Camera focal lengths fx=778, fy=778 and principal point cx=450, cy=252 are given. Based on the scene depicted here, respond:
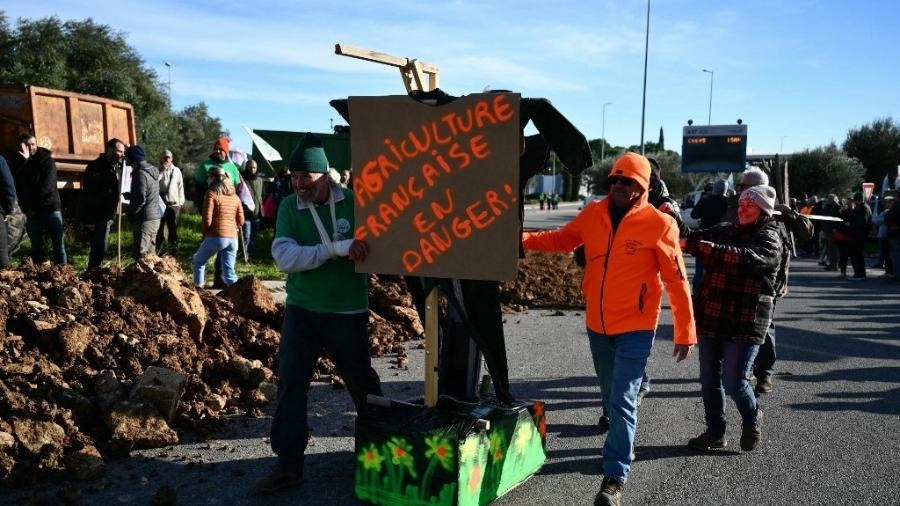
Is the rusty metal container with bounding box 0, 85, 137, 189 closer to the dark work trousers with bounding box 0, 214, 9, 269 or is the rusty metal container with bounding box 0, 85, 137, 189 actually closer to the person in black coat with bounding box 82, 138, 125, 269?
the person in black coat with bounding box 82, 138, 125, 269

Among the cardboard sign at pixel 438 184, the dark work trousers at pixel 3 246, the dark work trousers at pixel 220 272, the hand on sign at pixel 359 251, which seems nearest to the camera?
the cardboard sign at pixel 438 184

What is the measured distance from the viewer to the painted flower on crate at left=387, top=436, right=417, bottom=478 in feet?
12.6

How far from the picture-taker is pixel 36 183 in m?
9.50

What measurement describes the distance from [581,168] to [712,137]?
109ft

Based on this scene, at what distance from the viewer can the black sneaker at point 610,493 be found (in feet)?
13.1

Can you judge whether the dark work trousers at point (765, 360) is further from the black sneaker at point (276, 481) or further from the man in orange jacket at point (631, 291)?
the black sneaker at point (276, 481)

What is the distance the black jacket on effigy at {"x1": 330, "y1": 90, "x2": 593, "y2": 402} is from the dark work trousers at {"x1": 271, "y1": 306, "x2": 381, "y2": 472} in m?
0.45

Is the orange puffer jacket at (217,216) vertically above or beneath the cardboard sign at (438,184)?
beneath

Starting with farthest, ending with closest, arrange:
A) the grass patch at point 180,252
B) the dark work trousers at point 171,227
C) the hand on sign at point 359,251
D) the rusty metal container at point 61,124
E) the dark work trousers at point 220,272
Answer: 1. the rusty metal container at point 61,124
2. the dark work trousers at point 171,227
3. the grass patch at point 180,252
4. the dark work trousers at point 220,272
5. the hand on sign at point 359,251

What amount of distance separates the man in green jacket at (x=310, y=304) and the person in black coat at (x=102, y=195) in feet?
22.2

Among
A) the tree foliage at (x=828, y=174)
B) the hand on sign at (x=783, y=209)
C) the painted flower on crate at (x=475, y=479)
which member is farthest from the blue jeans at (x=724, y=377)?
the tree foliage at (x=828, y=174)

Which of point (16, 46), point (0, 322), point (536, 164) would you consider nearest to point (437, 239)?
point (536, 164)

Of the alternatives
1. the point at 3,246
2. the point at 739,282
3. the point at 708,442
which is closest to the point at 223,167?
the point at 3,246

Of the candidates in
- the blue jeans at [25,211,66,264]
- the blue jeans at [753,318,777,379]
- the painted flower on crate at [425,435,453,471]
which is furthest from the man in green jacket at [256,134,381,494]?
the blue jeans at [25,211,66,264]
